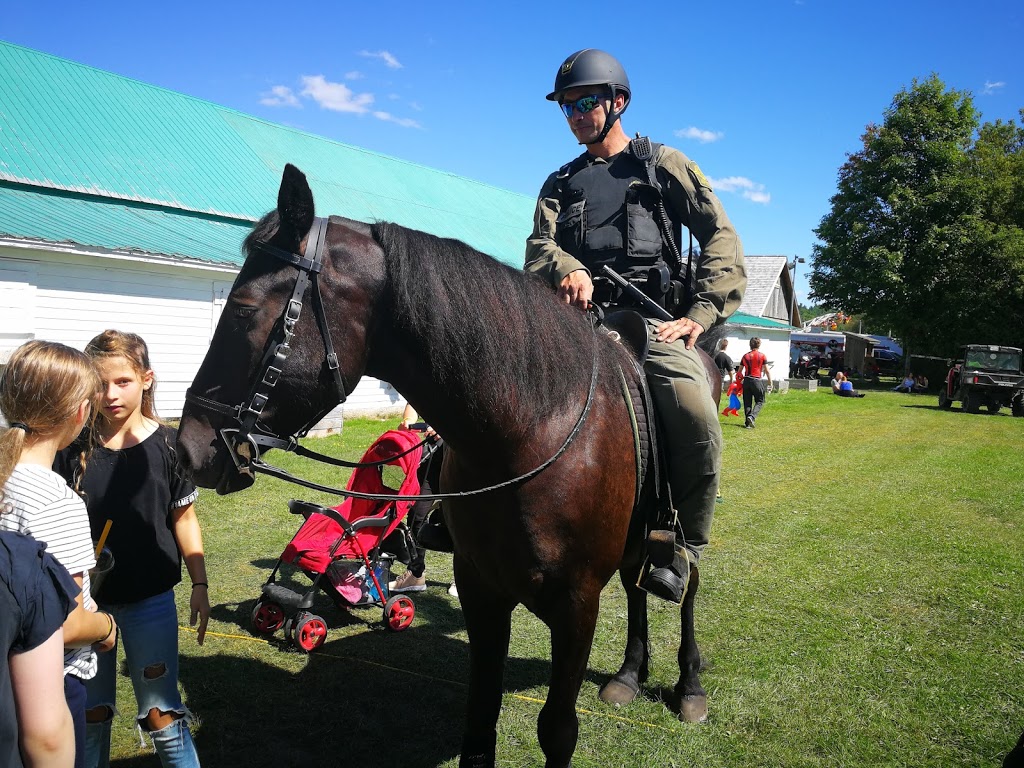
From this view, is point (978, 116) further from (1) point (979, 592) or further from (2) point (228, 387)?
(2) point (228, 387)

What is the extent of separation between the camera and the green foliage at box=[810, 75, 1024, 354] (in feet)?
109

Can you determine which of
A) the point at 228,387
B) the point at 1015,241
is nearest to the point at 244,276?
the point at 228,387

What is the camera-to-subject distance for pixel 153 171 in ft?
51.8

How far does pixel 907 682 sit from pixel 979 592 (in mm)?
2298

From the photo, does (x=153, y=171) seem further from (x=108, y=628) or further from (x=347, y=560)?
(x=108, y=628)

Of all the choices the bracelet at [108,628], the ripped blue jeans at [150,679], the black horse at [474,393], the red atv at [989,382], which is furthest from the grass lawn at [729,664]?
Answer: the red atv at [989,382]

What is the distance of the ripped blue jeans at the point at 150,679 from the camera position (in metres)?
2.70

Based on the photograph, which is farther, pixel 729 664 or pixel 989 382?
pixel 989 382

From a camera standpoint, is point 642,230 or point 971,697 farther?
point 971,697

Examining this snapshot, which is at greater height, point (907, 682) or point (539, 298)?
point (539, 298)

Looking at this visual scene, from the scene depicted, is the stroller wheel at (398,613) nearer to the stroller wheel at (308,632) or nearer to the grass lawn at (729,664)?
the grass lawn at (729,664)

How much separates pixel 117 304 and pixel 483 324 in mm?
12794

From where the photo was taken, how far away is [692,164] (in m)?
3.40

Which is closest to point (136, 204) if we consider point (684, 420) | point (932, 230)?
point (684, 420)
